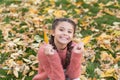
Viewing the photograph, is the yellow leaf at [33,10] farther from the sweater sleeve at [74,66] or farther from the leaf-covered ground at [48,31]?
the sweater sleeve at [74,66]

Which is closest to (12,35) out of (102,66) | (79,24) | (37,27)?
(37,27)

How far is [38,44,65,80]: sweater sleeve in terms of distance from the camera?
382 centimetres

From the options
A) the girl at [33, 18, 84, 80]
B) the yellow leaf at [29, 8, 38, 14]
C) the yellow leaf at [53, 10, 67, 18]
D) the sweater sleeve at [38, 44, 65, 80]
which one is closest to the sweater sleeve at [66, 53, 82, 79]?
the girl at [33, 18, 84, 80]

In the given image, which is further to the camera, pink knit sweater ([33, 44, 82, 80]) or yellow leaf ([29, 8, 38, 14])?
yellow leaf ([29, 8, 38, 14])

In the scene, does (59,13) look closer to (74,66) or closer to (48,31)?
(48,31)

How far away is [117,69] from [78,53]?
1.24 m

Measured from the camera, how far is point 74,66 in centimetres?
392

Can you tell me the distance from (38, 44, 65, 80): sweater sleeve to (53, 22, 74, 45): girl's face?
0.16 meters

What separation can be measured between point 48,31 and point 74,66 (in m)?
2.24

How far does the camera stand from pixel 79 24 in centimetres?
637

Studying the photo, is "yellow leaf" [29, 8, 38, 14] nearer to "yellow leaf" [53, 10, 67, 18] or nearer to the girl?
"yellow leaf" [53, 10, 67, 18]

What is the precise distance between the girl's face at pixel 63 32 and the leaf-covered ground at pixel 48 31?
0.32 m

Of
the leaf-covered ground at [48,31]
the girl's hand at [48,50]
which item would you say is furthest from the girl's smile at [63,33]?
the leaf-covered ground at [48,31]

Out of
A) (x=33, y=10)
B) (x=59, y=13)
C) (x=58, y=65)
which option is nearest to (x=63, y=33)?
(x=58, y=65)
